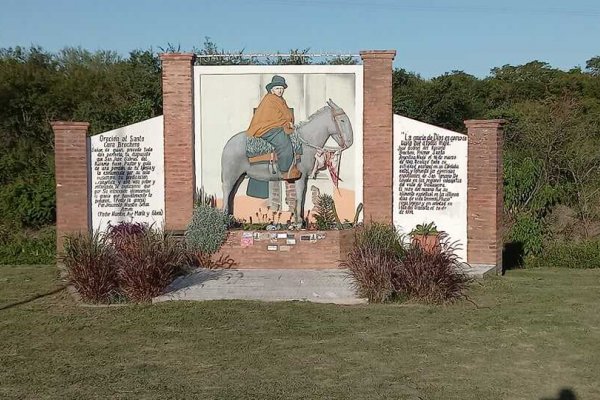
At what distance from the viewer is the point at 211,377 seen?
7551mm

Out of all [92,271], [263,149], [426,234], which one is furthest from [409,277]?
[263,149]

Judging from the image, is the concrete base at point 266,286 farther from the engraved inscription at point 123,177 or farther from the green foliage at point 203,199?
the engraved inscription at point 123,177

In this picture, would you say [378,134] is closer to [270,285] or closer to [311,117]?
[311,117]

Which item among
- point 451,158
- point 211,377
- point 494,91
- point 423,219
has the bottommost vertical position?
point 211,377

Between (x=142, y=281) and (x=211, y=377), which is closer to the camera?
(x=211, y=377)

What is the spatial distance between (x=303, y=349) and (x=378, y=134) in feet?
23.3

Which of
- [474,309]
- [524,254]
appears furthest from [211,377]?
[524,254]

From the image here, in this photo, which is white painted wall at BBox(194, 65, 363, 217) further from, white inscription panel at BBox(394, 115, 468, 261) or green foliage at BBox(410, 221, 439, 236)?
green foliage at BBox(410, 221, 439, 236)

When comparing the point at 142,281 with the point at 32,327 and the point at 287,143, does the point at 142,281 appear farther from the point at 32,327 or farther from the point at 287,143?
the point at 287,143

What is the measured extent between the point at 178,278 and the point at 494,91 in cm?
2885

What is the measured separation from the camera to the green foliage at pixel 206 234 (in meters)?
14.1

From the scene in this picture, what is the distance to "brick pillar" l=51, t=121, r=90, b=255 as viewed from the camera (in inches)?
579

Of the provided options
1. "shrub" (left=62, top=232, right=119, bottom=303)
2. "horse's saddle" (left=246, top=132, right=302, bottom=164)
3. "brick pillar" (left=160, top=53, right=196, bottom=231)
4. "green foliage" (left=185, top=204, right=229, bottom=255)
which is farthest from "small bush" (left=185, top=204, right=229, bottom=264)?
"shrub" (left=62, top=232, right=119, bottom=303)

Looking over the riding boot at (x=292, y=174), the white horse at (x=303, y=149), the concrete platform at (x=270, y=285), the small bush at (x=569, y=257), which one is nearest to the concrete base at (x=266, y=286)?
the concrete platform at (x=270, y=285)
